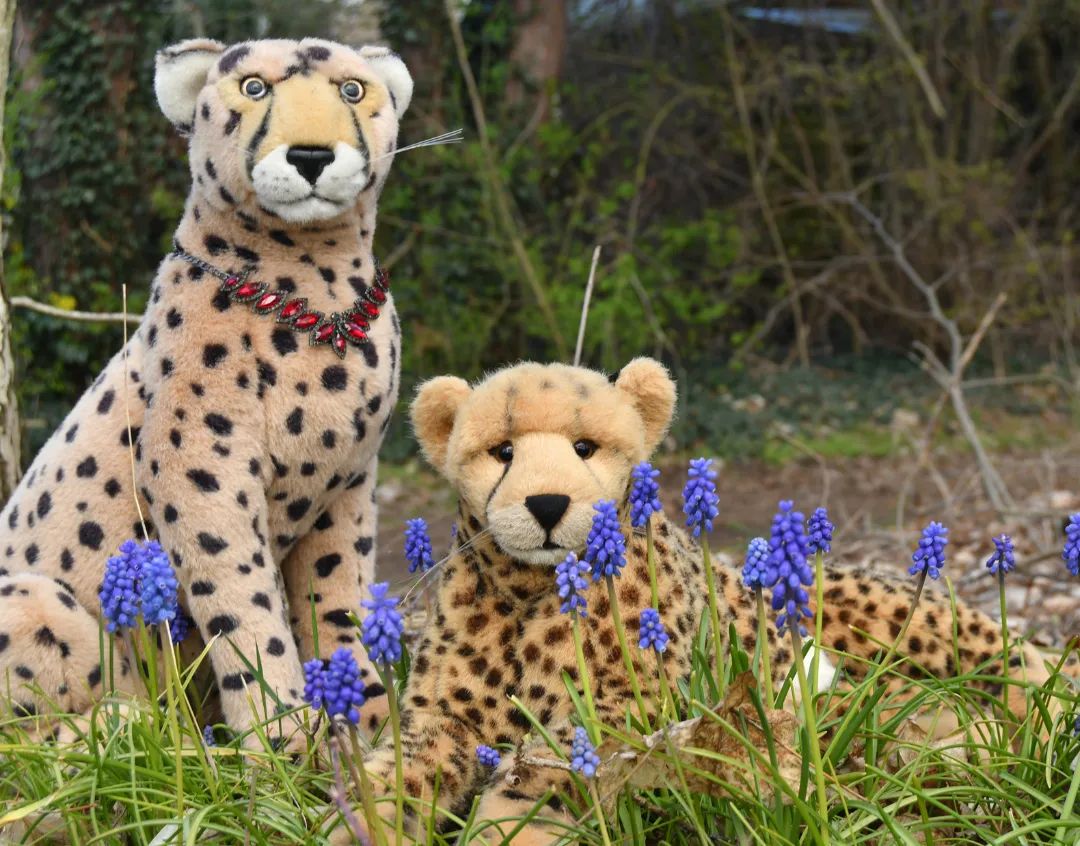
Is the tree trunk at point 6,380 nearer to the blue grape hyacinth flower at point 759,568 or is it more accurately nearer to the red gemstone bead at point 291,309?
the red gemstone bead at point 291,309

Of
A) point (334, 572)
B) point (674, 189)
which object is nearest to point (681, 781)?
point (334, 572)

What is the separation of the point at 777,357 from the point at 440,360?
3.45m

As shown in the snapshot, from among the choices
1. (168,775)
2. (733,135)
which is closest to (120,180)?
(733,135)

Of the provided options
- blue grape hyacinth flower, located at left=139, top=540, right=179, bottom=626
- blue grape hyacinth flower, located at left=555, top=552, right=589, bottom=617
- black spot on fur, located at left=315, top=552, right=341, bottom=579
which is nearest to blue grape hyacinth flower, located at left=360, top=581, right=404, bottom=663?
blue grape hyacinth flower, located at left=555, top=552, right=589, bottom=617

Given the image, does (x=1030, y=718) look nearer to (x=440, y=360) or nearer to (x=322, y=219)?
(x=322, y=219)

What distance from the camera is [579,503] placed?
201cm

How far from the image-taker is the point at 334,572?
9.04ft

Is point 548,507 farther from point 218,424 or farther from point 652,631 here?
point 218,424

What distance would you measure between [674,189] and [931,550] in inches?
309

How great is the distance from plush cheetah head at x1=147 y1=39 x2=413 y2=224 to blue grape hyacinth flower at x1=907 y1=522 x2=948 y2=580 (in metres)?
1.29

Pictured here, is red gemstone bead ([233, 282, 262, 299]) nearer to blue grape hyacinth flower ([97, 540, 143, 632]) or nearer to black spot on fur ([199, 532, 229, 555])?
black spot on fur ([199, 532, 229, 555])

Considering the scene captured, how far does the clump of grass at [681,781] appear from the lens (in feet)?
5.70

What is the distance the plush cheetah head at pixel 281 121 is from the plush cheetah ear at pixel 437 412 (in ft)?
1.69

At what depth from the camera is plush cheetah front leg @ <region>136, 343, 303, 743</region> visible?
241 cm
